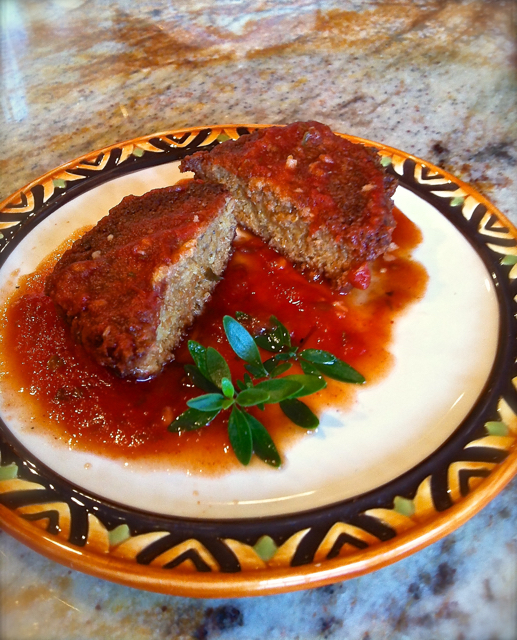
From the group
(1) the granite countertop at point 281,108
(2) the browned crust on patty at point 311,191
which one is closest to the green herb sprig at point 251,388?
(1) the granite countertop at point 281,108

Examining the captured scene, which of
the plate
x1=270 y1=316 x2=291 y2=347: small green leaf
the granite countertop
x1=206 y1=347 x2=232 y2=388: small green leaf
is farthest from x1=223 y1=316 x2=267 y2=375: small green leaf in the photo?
the granite countertop

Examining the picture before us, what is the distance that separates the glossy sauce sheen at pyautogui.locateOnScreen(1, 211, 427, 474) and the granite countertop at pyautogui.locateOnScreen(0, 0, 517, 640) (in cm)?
68

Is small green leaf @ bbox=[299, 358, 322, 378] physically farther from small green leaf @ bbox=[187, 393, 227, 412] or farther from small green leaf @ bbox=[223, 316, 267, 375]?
small green leaf @ bbox=[187, 393, 227, 412]

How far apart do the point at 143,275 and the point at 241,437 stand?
112cm

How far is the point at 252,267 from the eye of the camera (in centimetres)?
374

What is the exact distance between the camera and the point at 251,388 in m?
2.57

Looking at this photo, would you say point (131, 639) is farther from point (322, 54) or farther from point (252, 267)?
point (322, 54)

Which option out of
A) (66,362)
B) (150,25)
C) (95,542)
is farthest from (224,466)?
(150,25)

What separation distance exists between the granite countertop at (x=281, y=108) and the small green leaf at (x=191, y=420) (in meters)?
0.79

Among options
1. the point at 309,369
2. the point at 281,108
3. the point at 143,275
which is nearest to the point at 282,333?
the point at 309,369

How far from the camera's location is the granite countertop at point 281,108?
7.13ft

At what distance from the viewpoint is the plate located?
209 cm

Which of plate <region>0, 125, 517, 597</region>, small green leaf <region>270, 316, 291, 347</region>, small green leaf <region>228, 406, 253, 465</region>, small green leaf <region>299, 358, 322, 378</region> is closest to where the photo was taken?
plate <region>0, 125, 517, 597</region>

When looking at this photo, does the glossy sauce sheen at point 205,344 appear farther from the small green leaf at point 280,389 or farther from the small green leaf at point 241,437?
the small green leaf at point 280,389
